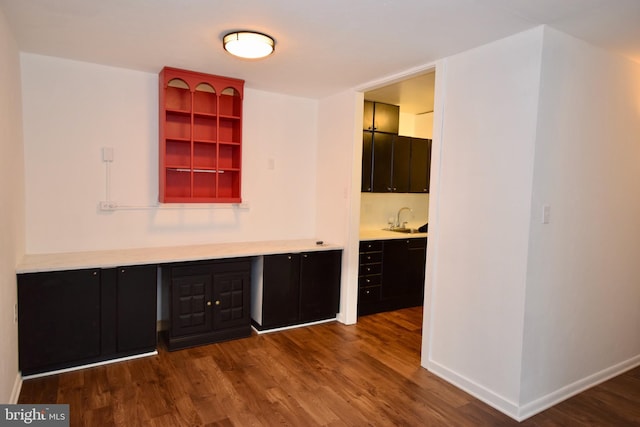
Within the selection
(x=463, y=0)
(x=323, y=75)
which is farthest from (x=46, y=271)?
(x=463, y=0)

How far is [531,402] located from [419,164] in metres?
3.10

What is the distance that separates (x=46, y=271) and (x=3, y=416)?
3.26 ft

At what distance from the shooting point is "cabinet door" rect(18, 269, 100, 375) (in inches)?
111

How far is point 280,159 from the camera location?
4.41 m

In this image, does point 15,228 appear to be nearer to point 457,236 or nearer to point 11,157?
point 11,157

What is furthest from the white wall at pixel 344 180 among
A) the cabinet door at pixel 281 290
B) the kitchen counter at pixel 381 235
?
the cabinet door at pixel 281 290

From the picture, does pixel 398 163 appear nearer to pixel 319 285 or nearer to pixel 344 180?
pixel 344 180

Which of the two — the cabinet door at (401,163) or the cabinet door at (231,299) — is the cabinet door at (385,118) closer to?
the cabinet door at (401,163)

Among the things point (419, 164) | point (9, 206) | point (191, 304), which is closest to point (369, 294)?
point (419, 164)

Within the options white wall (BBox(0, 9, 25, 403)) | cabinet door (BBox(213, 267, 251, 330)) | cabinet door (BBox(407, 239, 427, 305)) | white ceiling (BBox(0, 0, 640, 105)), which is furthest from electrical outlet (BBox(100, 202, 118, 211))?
cabinet door (BBox(407, 239, 427, 305))

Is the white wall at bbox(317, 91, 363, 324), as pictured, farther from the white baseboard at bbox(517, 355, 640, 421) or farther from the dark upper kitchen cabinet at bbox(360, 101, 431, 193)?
the white baseboard at bbox(517, 355, 640, 421)

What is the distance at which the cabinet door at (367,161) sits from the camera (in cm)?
459

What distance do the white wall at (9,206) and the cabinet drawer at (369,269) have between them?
3.00m

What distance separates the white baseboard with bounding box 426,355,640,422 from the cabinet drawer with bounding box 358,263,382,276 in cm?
138
